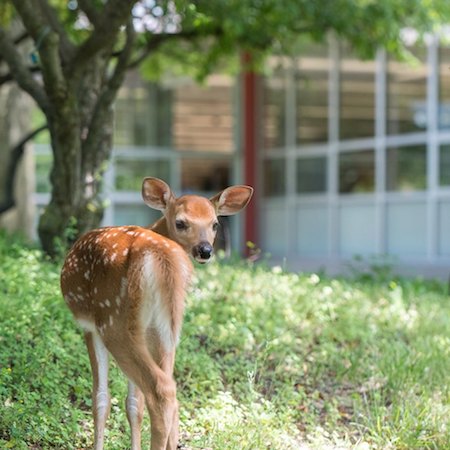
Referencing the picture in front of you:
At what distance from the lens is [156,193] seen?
5.54m

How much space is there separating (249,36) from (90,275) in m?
9.91

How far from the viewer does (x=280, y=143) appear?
20.9 metres

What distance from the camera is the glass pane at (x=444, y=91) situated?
16.4 m

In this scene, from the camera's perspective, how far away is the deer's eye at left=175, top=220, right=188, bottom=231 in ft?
17.2

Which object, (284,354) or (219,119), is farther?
(219,119)

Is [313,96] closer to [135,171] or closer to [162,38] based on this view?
A: [135,171]

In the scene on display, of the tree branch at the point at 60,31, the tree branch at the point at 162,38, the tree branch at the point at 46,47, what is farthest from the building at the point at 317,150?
the tree branch at the point at 46,47

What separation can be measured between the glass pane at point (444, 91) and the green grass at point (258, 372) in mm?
7129

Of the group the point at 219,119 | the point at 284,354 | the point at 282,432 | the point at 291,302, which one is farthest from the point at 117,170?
the point at 282,432

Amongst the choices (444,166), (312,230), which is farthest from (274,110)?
(444,166)

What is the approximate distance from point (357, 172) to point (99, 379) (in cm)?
1389

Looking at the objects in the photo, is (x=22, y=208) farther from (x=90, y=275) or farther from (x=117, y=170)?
(x=90, y=275)

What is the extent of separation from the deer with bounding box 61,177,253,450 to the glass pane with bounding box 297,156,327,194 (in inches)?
567

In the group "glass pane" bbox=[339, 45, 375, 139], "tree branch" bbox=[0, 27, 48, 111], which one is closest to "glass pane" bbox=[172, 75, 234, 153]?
"glass pane" bbox=[339, 45, 375, 139]
